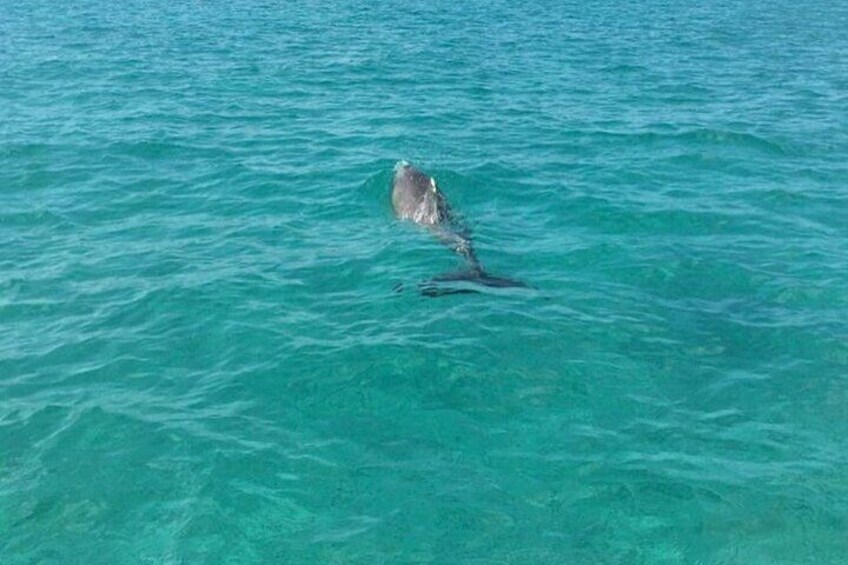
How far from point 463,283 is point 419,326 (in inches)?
66.1

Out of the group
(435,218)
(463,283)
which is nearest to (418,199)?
(435,218)

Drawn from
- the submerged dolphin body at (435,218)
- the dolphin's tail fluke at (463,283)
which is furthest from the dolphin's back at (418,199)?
the dolphin's tail fluke at (463,283)

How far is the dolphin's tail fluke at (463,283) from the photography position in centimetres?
1633

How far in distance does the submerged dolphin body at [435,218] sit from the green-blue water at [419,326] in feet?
1.22

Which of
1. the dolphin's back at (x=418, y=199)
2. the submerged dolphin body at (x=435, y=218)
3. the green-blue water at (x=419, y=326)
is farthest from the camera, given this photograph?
the dolphin's back at (x=418, y=199)

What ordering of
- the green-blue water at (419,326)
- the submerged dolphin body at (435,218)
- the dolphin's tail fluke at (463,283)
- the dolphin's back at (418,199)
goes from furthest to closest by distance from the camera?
the dolphin's back at (418,199) → the submerged dolphin body at (435,218) → the dolphin's tail fluke at (463,283) → the green-blue water at (419,326)

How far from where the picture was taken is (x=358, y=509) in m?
11.4

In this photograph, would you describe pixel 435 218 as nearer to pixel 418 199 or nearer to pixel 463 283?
pixel 418 199

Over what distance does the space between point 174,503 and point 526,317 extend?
22.1 feet

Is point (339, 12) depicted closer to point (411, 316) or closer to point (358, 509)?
point (411, 316)

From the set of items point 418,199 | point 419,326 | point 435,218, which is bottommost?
point 419,326

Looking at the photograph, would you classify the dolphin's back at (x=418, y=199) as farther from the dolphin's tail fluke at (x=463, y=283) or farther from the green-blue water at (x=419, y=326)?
the dolphin's tail fluke at (x=463, y=283)

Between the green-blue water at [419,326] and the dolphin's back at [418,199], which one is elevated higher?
the dolphin's back at [418,199]

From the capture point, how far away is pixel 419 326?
15242mm
